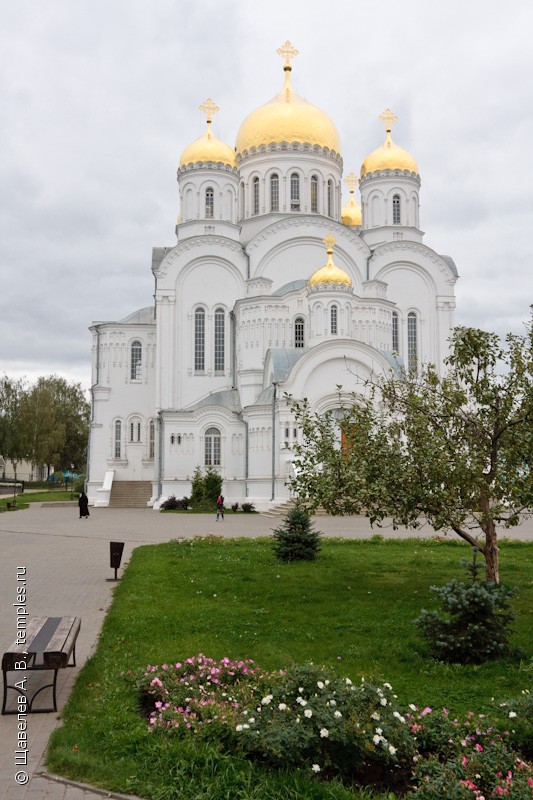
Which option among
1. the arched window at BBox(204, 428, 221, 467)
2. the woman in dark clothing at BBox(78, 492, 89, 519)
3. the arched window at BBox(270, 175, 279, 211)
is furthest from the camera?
the arched window at BBox(270, 175, 279, 211)

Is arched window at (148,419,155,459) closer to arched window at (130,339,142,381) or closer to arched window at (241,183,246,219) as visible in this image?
arched window at (130,339,142,381)

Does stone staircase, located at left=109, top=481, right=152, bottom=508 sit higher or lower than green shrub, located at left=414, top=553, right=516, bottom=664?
higher

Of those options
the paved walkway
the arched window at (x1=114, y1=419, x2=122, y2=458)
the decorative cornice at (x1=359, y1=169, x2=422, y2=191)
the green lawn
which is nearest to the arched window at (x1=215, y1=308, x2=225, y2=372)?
the arched window at (x1=114, y1=419, x2=122, y2=458)

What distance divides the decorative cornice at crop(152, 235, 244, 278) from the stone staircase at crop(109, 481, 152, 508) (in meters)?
10.5

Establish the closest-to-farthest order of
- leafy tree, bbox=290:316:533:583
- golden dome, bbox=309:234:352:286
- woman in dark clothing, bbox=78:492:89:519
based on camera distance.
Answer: leafy tree, bbox=290:316:533:583
woman in dark clothing, bbox=78:492:89:519
golden dome, bbox=309:234:352:286

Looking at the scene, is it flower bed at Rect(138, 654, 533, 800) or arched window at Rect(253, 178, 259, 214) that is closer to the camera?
flower bed at Rect(138, 654, 533, 800)

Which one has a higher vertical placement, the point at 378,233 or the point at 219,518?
the point at 378,233

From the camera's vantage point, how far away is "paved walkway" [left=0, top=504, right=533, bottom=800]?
5.24 metres

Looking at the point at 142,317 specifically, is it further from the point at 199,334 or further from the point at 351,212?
the point at 351,212

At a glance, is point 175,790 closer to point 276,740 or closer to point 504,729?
point 276,740

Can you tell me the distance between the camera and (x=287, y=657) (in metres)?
7.74

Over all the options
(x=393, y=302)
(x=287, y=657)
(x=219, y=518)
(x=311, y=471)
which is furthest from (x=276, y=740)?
(x=393, y=302)

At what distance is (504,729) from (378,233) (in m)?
37.5

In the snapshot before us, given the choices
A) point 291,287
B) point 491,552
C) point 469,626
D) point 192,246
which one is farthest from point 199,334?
point 469,626
